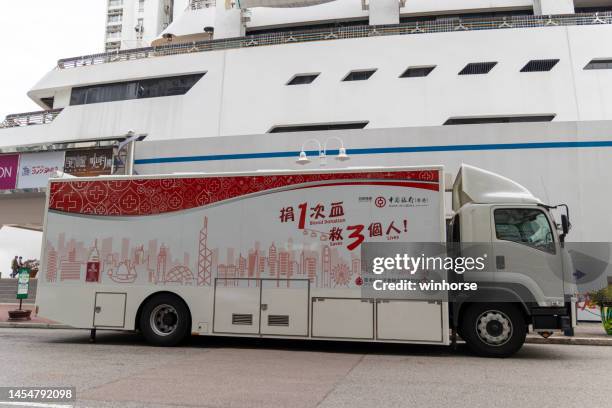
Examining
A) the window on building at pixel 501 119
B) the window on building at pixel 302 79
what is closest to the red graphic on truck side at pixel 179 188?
the window on building at pixel 501 119

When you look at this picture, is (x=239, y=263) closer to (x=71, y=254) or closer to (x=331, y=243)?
(x=331, y=243)

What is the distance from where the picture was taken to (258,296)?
7.97 m

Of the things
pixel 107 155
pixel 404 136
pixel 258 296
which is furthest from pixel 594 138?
pixel 107 155

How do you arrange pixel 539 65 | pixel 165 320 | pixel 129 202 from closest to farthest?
pixel 165 320 → pixel 129 202 → pixel 539 65

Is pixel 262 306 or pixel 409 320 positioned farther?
pixel 262 306

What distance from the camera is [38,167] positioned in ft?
56.2

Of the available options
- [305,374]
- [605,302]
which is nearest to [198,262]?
[305,374]

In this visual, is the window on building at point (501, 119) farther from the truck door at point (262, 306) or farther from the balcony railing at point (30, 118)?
the balcony railing at point (30, 118)

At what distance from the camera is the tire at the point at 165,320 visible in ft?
27.2

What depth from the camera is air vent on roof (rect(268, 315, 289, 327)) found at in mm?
7844

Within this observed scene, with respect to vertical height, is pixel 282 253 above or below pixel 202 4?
below

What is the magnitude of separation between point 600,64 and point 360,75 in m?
7.63

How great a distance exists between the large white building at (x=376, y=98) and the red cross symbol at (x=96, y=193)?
231 inches

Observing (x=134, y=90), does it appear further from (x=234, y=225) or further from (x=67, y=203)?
(x=234, y=225)
